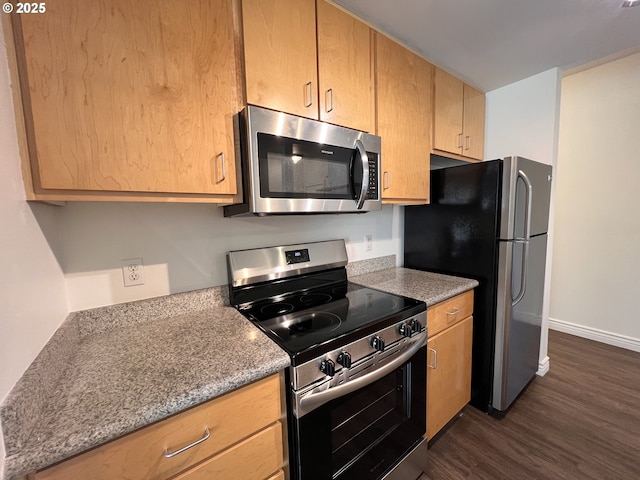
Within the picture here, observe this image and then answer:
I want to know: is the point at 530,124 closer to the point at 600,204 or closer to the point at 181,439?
the point at 600,204

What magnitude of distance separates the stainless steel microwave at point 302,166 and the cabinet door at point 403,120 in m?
0.19

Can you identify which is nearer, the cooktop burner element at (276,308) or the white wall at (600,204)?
the cooktop burner element at (276,308)

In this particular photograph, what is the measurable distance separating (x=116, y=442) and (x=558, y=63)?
3044mm

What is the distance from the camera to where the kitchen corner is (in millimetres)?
566

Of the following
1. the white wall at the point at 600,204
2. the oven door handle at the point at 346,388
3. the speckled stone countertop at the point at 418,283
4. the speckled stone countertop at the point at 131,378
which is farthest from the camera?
the white wall at the point at 600,204

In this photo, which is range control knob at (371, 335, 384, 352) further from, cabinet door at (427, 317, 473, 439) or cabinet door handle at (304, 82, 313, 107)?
cabinet door handle at (304, 82, 313, 107)

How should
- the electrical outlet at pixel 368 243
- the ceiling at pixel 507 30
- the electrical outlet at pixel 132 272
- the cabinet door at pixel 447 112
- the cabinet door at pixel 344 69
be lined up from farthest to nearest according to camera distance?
1. the electrical outlet at pixel 368 243
2. the cabinet door at pixel 447 112
3. the ceiling at pixel 507 30
4. the cabinet door at pixel 344 69
5. the electrical outlet at pixel 132 272

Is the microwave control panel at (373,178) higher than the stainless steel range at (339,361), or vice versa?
the microwave control panel at (373,178)

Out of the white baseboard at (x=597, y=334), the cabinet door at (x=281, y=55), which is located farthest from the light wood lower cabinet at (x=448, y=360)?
the white baseboard at (x=597, y=334)

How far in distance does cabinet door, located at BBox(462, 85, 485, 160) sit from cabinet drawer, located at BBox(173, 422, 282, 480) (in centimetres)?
220

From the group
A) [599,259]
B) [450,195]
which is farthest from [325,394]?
[599,259]

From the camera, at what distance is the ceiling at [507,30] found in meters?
1.35

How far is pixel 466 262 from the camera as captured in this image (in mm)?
1782

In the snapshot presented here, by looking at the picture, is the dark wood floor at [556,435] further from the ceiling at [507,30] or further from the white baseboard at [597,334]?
the ceiling at [507,30]
